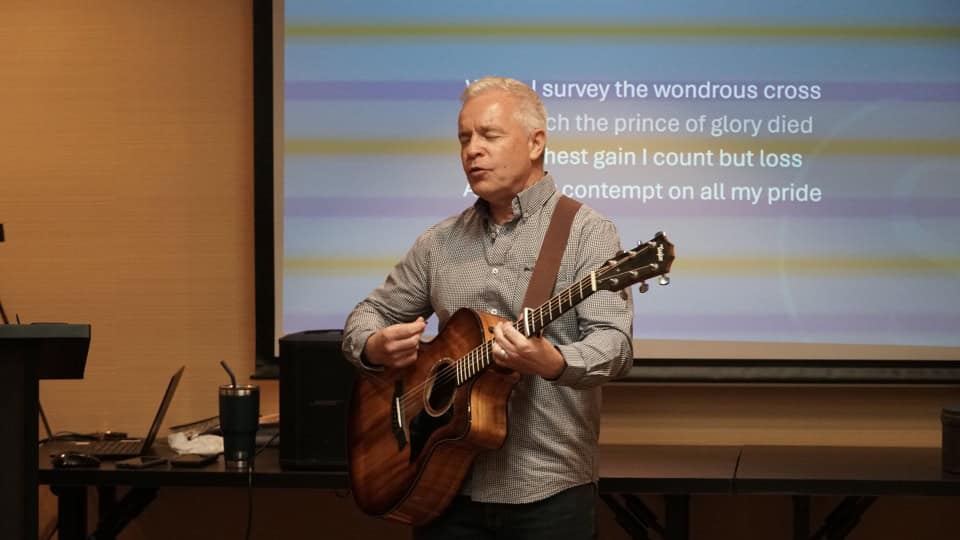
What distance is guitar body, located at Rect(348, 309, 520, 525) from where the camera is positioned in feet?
8.05

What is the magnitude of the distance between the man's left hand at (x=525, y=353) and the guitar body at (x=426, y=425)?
0.10 m

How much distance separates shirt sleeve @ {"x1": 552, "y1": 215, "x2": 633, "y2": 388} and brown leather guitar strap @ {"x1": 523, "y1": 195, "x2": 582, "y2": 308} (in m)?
0.04

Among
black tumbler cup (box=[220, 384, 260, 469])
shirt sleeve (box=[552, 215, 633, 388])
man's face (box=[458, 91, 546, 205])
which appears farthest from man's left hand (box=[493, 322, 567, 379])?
black tumbler cup (box=[220, 384, 260, 469])

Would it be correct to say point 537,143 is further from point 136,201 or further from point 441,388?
point 136,201

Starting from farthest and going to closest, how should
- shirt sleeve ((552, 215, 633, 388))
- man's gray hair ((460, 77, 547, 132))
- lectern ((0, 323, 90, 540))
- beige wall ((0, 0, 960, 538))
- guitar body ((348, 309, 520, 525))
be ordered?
beige wall ((0, 0, 960, 538)) → man's gray hair ((460, 77, 547, 132)) → guitar body ((348, 309, 520, 525)) → shirt sleeve ((552, 215, 633, 388)) → lectern ((0, 323, 90, 540))

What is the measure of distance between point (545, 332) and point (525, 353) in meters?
0.26

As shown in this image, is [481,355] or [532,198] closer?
[481,355]

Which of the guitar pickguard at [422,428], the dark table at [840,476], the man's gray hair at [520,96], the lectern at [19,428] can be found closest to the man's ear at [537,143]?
the man's gray hair at [520,96]

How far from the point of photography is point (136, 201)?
4.30 meters

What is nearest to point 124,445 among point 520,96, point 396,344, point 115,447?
point 115,447

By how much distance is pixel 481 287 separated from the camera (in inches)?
103

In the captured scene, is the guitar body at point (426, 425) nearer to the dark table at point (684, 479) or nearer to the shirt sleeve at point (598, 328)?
the shirt sleeve at point (598, 328)

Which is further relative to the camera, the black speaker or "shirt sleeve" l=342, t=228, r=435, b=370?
the black speaker

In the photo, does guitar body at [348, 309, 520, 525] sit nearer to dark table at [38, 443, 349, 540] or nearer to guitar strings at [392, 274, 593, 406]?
guitar strings at [392, 274, 593, 406]
